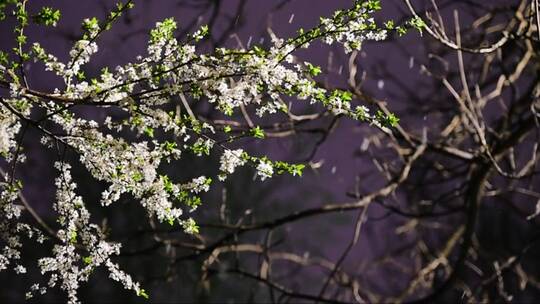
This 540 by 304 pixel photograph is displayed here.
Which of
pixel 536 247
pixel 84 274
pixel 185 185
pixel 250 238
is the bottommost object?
pixel 536 247

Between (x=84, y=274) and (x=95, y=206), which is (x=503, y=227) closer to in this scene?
(x=95, y=206)

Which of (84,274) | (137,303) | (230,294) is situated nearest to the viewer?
(84,274)

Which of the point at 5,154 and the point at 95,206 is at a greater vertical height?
the point at 95,206

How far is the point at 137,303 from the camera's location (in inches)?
510

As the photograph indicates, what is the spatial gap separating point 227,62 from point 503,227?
Result: 11167 millimetres

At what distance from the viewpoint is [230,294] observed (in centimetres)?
1466

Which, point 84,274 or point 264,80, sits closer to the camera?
point 264,80

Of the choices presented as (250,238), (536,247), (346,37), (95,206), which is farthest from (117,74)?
(250,238)

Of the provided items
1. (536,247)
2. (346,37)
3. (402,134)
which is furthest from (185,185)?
(536,247)

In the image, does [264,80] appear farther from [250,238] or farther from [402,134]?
[250,238]

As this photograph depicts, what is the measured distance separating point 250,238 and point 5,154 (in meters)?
13.1

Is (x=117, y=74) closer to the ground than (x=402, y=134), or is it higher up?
higher up

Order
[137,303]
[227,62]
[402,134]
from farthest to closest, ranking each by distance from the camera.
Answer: [137,303] < [402,134] < [227,62]

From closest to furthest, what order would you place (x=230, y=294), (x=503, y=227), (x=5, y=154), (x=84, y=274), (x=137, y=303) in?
1. (x=5, y=154)
2. (x=84, y=274)
3. (x=503, y=227)
4. (x=137, y=303)
5. (x=230, y=294)
